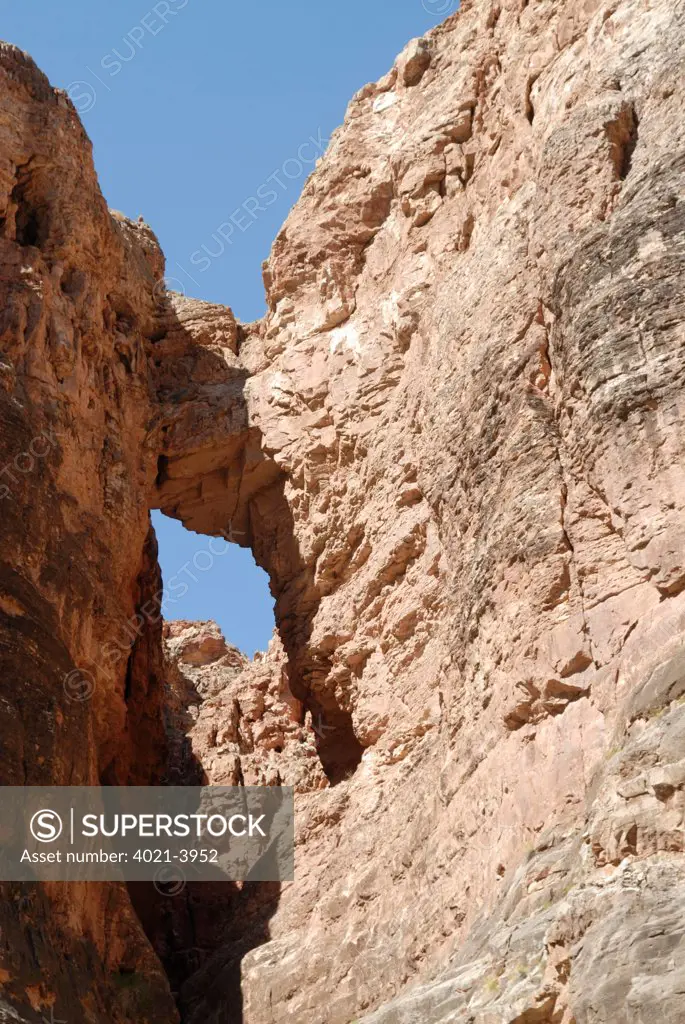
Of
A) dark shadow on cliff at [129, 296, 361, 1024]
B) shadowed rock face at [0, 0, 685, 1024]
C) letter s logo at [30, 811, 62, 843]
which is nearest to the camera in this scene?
shadowed rock face at [0, 0, 685, 1024]

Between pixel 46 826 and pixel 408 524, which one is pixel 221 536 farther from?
pixel 46 826

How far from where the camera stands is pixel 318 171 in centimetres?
3109

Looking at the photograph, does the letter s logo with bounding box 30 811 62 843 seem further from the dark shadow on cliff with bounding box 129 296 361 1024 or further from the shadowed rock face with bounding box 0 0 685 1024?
the dark shadow on cliff with bounding box 129 296 361 1024

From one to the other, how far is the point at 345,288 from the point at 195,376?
3.91 metres

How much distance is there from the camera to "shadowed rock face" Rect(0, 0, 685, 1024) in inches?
648

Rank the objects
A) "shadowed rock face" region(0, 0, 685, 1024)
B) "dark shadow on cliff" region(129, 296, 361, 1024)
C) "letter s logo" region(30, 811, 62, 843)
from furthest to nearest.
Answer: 1. "dark shadow on cliff" region(129, 296, 361, 1024)
2. "letter s logo" region(30, 811, 62, 843)
3. "shadowed rock face" region(0, 0, 685, 1024)

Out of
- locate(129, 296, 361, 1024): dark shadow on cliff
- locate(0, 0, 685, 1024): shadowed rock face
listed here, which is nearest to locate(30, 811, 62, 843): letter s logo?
locate(0, 0, 685, 1024): shadowed rock face

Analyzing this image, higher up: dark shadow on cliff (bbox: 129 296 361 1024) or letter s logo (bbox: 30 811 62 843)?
dark shadow on cliff (bbox: 129 296 361 1024)

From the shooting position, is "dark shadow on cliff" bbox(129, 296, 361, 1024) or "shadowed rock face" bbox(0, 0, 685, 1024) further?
"dark shadow on cliff" bbox(129, 296, 361, 1024)

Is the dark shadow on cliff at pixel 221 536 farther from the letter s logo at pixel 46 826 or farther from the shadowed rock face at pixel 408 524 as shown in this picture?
the letter s logo at pixel 46 826

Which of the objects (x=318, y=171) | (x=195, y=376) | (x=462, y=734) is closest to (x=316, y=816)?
(x=462, y=734)

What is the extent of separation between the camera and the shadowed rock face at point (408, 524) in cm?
1647

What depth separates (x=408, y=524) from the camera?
24.6m

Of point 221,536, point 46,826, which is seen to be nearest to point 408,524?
point 221,536
